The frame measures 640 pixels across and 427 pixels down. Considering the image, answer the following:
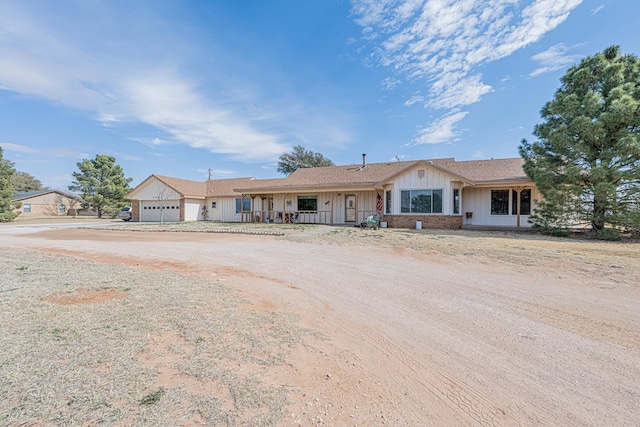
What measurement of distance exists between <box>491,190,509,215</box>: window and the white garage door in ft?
A: 81.6

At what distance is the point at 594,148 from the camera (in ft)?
42.1

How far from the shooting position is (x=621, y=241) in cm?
1164

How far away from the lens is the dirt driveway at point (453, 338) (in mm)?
2170

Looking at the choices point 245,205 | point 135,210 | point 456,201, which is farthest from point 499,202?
point 135,210

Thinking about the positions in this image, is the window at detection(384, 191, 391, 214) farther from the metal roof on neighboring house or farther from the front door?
the metal roof on neighboring house

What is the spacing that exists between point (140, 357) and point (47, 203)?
180 ft

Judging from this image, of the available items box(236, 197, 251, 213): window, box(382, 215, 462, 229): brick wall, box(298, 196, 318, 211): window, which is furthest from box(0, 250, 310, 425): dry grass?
box(236, 197, 251, 213): window

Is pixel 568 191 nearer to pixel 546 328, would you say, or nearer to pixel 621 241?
pixel 621 241

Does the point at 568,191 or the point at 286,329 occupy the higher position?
the point at 568,191

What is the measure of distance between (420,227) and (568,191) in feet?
21.9

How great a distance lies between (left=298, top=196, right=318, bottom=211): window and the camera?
2139 centimetres

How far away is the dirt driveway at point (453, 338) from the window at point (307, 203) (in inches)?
536

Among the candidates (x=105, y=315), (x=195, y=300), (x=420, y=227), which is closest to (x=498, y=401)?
(x=195, y=300)

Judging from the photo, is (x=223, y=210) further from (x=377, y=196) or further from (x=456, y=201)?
(x=456, y=201)
